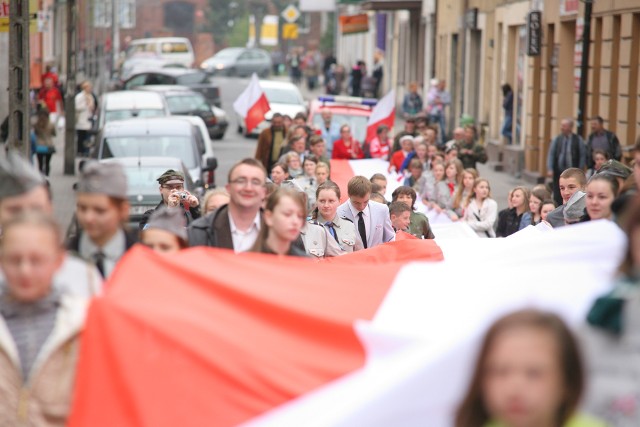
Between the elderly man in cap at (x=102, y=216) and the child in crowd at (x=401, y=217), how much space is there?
6846 mm

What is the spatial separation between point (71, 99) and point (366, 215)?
19.7 m

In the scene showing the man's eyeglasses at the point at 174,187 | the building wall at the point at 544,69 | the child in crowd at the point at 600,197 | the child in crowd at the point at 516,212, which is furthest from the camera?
the building wall at the point at 544,69

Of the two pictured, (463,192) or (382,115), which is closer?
(463,192)

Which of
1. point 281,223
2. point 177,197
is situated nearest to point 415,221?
point 177,197

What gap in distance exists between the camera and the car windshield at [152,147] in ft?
73.3

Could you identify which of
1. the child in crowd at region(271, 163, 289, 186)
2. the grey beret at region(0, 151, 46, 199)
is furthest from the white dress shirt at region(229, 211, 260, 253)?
the child in crowd at region(271, 163, 289, 186)

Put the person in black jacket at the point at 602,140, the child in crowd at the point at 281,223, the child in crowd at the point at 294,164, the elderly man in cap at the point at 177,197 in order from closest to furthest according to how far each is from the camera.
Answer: the child in crowd at the point at 281,223, the elderly man in cap at the point at 177,197, the child in crowd at the point at 294,164, the person in black jacket at the point at 602,140

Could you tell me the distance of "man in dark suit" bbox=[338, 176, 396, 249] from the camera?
12688 mm

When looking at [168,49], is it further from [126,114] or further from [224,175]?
[126,114]

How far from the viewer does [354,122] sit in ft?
96.1

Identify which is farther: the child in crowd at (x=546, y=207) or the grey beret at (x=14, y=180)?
the child in crowd at (x=546, y=207)

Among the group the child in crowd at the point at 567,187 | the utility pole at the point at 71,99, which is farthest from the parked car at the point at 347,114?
the child in crowd at the point at 567,187

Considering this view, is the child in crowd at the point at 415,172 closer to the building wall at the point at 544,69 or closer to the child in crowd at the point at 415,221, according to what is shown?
the building wall at the point at 544,69

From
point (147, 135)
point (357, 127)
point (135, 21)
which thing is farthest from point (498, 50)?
point (135, 21)
